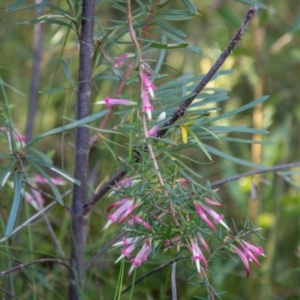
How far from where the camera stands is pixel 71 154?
59.6 inches

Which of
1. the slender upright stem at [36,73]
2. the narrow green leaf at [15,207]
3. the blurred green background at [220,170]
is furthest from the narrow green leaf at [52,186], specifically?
the slender upright stem at [36,73]

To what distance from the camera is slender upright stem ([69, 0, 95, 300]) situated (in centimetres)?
62

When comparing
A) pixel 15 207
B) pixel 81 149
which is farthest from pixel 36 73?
pixel 15 207

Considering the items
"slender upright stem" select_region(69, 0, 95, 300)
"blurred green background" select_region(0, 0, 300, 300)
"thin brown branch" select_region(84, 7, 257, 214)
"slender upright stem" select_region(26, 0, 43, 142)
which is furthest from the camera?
"slender upright stem" select_region(26, 0, 43, 142)

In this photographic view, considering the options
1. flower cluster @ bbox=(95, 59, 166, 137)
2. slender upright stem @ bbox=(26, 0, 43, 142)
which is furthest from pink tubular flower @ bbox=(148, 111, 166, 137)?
slender upright stem @ bbox=(26, 0, 43, 142)

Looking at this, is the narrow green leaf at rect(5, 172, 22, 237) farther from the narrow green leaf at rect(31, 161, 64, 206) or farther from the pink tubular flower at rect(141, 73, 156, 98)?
the pink tubular flower at rect(141, 73, 156, 98)

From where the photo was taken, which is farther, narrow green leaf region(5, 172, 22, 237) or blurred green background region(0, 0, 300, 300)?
blurred green background region(0, 0, 300, 300)

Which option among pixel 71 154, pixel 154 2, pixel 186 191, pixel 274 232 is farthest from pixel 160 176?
pixel 71 154

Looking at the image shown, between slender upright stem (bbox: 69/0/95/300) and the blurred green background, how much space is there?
0.11 ft

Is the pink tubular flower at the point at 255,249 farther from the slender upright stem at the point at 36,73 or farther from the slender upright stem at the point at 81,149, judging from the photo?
the slender upright stem at the point at 36,73

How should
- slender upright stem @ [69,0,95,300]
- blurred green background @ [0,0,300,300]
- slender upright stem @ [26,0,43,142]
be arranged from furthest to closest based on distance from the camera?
slender upright stem @ [26,0,43,142]
blurred green background @ [0,0,300,300]
slender upright stem @ [69,0,95,300]

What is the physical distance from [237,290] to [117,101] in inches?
→ 27.9

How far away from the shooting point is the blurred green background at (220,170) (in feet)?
2.80

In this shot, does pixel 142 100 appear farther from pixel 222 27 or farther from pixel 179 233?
pixel 222 27
